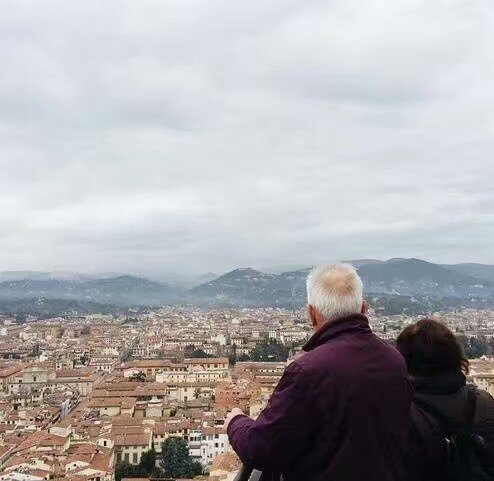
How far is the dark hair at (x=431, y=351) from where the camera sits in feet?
5.29

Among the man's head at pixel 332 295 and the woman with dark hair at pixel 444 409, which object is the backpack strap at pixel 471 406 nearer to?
the woman with dark hair at pixel 444 409

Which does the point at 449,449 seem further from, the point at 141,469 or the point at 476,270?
the point at 476,270

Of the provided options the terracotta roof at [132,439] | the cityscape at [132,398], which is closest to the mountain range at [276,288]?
the cityscape at [132,398]

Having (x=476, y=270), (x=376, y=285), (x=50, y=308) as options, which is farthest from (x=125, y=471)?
(x=476, y=270)

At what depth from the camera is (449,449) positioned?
152cm

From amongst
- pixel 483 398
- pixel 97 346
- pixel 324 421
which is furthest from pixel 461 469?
pixel 97 346

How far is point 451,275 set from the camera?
129625 mm

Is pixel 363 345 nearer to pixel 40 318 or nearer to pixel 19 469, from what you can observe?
pixel 19 469

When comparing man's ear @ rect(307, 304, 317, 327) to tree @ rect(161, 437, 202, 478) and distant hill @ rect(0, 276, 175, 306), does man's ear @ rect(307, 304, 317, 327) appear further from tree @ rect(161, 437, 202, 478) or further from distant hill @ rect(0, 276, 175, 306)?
distant hill @ rect(0, 276, 175, 306)

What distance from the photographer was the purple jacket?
1325mm

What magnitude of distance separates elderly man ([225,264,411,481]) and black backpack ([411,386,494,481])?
135 millimetres

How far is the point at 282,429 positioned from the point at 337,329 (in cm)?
25

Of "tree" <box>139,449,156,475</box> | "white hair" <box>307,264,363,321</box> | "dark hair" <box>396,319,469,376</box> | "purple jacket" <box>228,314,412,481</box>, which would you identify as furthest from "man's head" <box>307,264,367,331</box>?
"tree" <box>139,449,156,475</box>

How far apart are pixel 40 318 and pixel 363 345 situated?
85.9m
